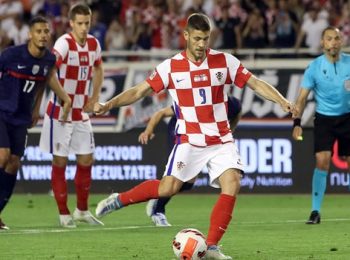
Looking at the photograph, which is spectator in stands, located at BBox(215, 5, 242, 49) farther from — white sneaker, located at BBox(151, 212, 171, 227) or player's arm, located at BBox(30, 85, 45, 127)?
player's arm, located at BBox(30, 85, 45, 127)

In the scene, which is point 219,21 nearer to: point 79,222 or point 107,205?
point 79,222

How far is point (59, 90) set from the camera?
42.7 feet

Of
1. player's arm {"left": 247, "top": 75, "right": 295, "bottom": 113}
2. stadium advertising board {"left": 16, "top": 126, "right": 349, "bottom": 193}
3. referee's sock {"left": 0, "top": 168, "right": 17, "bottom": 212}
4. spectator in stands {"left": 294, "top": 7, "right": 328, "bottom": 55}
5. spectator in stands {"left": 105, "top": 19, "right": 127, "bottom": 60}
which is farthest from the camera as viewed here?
spectator in stands {"left": 105, "top": 19, "right": 127, "bottom": 60}

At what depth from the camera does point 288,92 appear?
20.1 meters

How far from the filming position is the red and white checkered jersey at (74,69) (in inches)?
529

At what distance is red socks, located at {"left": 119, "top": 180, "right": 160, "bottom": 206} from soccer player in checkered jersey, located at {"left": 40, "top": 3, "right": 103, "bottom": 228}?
2.41 meters

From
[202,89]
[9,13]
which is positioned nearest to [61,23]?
[9,13]

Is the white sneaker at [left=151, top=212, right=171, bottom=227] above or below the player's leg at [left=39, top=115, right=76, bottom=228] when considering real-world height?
below

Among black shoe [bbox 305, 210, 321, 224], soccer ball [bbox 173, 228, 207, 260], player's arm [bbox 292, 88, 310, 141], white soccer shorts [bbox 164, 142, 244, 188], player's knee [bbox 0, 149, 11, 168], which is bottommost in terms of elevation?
black shoe [bbox 305, 210, 321, 224]

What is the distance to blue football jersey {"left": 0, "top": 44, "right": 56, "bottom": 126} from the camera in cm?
1264

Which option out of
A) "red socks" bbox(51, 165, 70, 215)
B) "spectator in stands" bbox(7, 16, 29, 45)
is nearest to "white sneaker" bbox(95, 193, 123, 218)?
"red socks" bbox(51, 165, 70, 215)

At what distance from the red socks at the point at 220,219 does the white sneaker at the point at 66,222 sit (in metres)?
3.68

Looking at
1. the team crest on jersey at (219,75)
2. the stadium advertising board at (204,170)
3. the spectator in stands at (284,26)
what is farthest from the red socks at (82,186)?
the spectator in stands at (284,26)

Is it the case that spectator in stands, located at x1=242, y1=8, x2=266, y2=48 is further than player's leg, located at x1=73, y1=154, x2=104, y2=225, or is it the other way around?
spectator in stands, located at x1=242, y1=8, x2=266, y2=48
